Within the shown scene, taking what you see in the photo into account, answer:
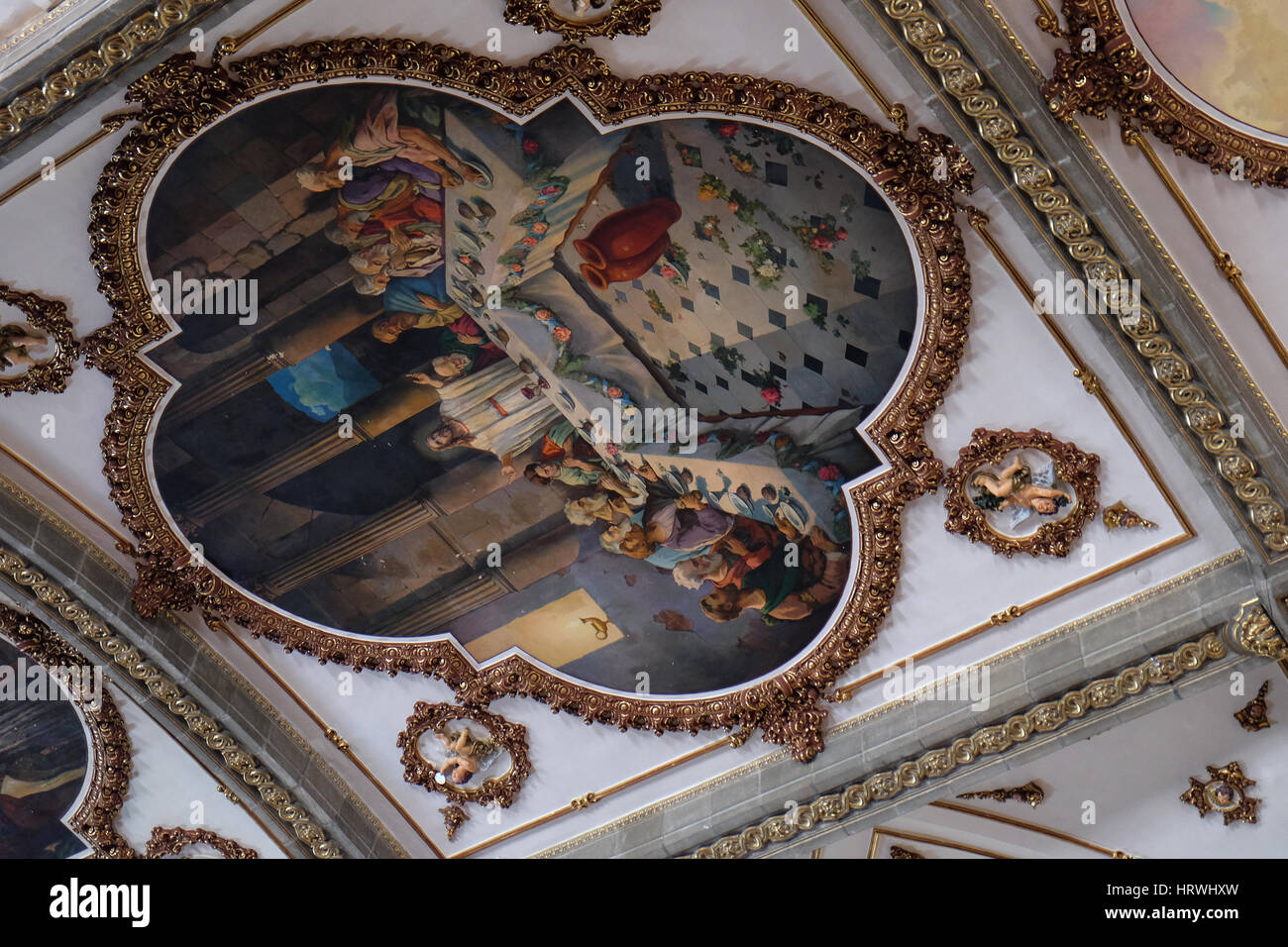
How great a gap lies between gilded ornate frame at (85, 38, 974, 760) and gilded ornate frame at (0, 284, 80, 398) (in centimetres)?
20

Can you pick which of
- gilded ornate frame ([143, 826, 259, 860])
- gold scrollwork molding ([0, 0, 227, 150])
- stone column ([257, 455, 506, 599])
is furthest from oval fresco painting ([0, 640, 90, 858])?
gold scrollwork molding ([0, 0, 227, 150])

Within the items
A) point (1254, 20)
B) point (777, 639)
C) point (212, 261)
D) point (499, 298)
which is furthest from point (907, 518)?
point (212, 261)

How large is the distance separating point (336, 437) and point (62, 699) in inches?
164

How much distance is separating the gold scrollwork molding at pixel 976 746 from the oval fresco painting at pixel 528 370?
4.12ft

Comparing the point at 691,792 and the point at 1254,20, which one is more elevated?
the point at 1254,20

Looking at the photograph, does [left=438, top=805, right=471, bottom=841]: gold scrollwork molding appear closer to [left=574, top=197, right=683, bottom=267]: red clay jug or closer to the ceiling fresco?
the ceiling fresco

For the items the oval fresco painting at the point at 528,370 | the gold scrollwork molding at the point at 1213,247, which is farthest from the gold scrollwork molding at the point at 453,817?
the gold scrollwork molding at the point at 1213,247

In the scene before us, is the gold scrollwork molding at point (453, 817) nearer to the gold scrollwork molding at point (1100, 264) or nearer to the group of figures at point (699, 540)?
the group of figures at point (699, 540)

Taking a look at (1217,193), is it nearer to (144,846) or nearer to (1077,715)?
(1077,715)

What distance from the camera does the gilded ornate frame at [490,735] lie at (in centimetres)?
1202

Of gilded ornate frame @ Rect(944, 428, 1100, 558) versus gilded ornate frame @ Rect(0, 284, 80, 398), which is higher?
gilded ornate frame @ Rect(0, 284, 80, 398)

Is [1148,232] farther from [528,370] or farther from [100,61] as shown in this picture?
[100,61]

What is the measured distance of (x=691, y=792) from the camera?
11805mm

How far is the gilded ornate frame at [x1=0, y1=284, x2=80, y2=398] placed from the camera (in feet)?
31.3
